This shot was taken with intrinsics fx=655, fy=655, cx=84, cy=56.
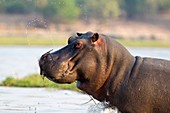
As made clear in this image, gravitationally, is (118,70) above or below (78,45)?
below

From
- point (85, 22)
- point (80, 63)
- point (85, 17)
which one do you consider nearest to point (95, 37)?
point (80, 63)

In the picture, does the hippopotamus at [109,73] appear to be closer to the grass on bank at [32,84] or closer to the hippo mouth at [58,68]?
the hippo mouth at [58,68]

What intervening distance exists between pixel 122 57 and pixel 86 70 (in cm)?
55

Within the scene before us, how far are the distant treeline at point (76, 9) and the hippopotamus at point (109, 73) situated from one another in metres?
50.8

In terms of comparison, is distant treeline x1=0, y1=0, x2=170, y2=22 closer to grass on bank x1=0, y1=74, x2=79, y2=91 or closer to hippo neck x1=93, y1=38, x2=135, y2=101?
grass on bank x1=0, y1=74, x2=79, y2=91

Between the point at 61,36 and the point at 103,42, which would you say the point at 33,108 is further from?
the point at 61,36

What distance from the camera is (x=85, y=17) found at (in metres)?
63.1

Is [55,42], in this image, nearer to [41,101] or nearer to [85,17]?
[85,17]

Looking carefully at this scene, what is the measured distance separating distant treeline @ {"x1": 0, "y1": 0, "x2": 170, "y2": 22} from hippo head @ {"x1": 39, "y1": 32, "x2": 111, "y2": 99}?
50989 millimetres

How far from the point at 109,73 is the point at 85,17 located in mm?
56598

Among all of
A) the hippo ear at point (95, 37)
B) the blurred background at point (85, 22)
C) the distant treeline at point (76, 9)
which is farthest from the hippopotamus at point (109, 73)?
the distant treeline at point (76, 9)

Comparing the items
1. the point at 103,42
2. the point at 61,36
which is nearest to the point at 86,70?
the point at 103,42

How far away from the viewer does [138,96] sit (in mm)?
6641

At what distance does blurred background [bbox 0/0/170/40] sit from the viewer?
57.0 metres
